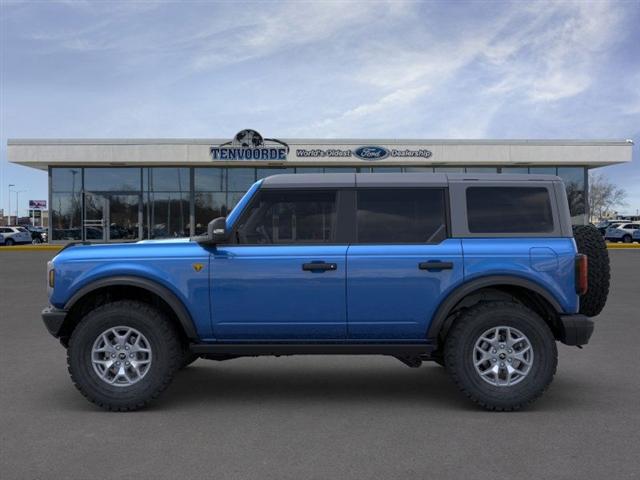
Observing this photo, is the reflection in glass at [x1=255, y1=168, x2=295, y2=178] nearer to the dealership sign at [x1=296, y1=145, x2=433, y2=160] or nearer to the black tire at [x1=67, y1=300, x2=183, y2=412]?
the dealership sign at [x1=296, y1=145, x2=433, y2=160]

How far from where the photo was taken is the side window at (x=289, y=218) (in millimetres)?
5207

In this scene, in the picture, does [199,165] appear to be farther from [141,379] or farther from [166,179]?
[141,379]

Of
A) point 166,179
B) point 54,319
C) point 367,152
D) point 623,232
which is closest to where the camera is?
point 54,319

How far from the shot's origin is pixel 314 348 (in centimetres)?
510

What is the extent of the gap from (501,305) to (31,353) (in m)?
5.41

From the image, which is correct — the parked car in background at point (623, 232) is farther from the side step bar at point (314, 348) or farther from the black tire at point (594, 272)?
the side step bar at point (314, 348)

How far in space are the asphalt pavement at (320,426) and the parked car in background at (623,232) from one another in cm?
3984

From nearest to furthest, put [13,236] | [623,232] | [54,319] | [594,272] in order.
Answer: [54,319] → [594,272] → [13,236] → [623,232]

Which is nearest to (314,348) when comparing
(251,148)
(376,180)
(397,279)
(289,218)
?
(397,279)

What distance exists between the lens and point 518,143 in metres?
36.2

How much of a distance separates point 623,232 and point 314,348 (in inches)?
1699

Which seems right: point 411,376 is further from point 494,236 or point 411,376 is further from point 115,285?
point 115,285

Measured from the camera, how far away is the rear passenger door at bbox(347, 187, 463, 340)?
5.05m

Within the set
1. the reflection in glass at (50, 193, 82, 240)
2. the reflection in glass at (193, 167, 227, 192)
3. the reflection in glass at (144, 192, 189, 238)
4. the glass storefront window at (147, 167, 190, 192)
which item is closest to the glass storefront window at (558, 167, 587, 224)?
the reflection in glass at (193, 167, 227, 192)
